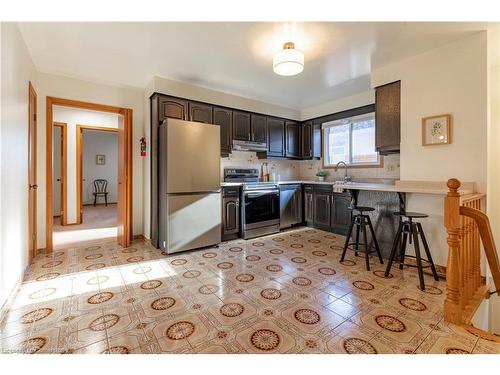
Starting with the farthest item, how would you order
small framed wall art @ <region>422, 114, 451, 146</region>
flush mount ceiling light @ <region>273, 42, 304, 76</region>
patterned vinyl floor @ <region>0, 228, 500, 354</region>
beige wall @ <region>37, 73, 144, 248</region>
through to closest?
beige wall @ <region>37, 73, 144, 248</region> → small framed wall art @ <region>422, 114, 451, 146</region> → flush mount ceiling light @ <region>273, 42, 304, 76</region> → patterned vinyl floor @ <region>0, 228, 500, 354</region>

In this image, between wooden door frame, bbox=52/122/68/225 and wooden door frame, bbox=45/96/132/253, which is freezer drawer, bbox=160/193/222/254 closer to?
wooden door frame, bbox=45/96/132/253

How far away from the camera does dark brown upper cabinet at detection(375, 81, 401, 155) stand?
3.14m

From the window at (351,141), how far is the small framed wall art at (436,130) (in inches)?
50.1

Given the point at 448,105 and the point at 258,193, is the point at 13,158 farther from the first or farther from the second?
the point at 448,105

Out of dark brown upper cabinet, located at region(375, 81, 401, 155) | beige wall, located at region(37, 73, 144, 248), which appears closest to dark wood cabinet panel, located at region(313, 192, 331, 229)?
dark brown upper cabinet, located at region(375, 81, 401, 155)

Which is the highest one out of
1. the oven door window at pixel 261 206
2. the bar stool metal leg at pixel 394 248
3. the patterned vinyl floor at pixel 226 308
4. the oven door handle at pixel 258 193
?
the oven door handle at pixel 258 193

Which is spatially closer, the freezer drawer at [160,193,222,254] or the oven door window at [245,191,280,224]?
the freezer drawer at [160,193,222,254]

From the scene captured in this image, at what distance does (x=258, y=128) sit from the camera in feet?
15.0

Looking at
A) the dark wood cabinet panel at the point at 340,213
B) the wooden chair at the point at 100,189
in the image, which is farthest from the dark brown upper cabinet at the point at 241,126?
the wooden chair at the point at 100,189

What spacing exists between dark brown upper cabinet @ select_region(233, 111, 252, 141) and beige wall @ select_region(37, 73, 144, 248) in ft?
5.06

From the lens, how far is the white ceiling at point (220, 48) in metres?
2.32

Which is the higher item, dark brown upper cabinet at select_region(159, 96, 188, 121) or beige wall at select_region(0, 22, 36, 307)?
dark brown upper cabinet at select_region(159, 96, 188, 121)

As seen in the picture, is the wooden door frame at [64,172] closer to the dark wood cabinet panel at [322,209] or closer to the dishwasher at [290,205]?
the dishwasher at [290,205]
